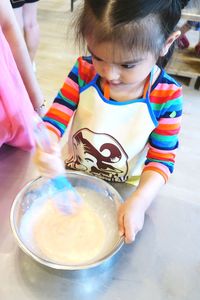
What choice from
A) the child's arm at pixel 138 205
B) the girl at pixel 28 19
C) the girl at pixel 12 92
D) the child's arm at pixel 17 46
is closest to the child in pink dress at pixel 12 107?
the girl at pixel 12 92

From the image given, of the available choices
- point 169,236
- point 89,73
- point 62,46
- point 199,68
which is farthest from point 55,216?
point 62,46

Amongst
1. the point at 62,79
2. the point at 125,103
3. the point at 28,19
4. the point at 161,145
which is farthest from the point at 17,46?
the point at 62,79

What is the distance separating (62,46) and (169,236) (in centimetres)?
221

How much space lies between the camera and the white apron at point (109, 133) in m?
0.69

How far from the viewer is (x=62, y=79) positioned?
2.14 metres

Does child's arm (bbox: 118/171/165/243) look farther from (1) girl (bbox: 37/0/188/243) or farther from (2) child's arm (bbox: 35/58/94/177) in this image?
(2) child's arm (bbox: 35/58/94/177)

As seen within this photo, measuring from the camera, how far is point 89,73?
2.34ft

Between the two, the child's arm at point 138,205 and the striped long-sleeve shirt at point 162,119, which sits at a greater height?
the striped long-sleeve shirt at point 162,119

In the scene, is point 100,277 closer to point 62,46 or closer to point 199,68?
point 199,68

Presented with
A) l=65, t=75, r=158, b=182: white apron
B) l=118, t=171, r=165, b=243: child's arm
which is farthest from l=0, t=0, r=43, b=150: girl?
l=118, t=171, r=165, b=243: child's arm

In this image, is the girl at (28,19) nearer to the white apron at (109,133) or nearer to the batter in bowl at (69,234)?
the white apron at (109,133)

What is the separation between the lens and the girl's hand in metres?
0.57

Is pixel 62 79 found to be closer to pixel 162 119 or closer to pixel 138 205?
pixel 162 119

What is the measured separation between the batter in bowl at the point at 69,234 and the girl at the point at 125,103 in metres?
0.05
